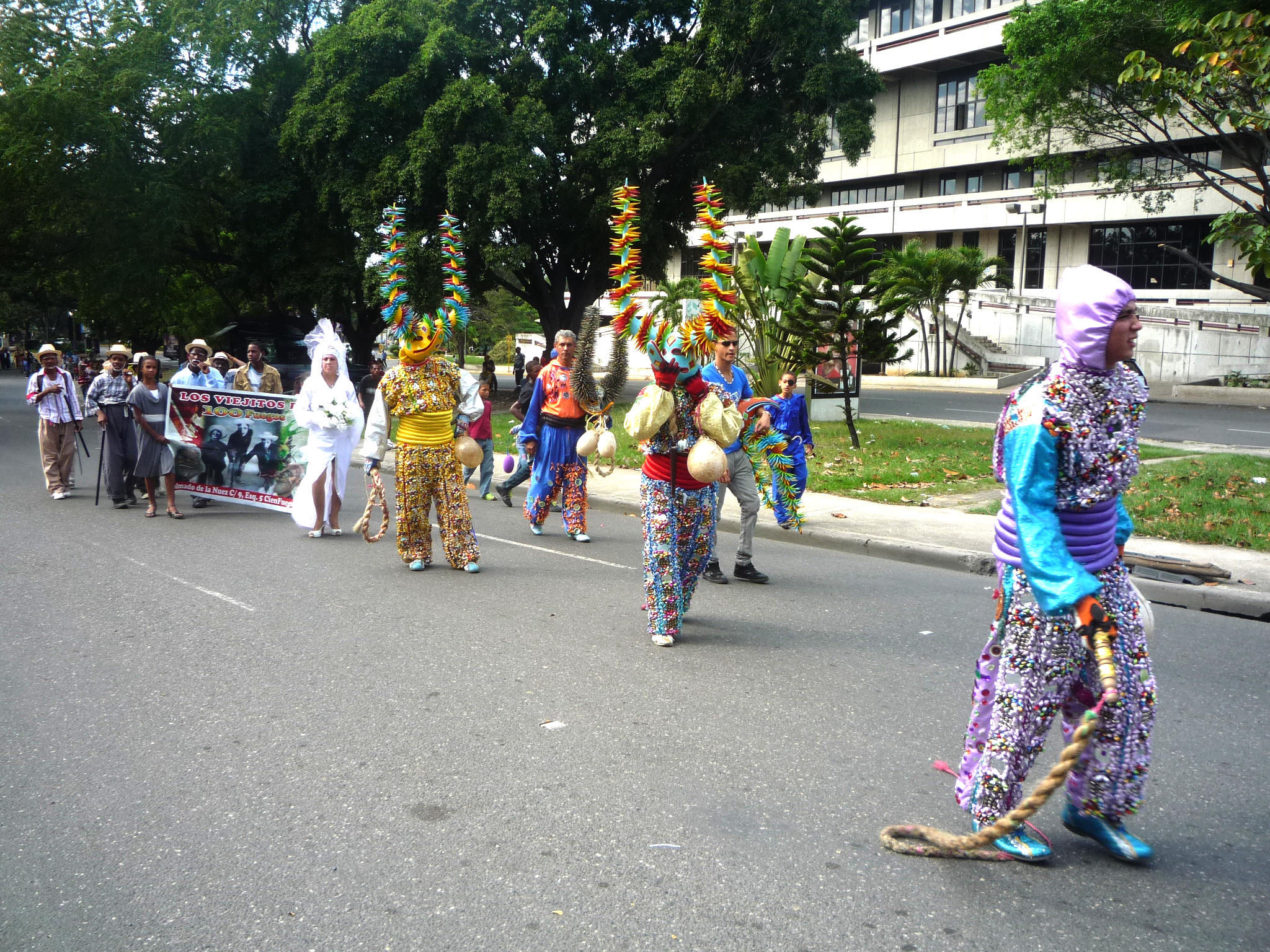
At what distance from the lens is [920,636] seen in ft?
21.6

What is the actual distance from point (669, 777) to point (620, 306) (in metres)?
2.97

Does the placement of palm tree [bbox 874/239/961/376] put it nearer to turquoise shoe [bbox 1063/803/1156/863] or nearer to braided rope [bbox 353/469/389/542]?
braided rope [bbox 353/469/389/542]

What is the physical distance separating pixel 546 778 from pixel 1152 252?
147ft

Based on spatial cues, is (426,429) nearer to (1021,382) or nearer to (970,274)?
(1021,382)

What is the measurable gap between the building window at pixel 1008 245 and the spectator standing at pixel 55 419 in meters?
42.0

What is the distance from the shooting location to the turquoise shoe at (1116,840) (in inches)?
142

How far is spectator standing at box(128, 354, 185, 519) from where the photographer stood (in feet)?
37.6

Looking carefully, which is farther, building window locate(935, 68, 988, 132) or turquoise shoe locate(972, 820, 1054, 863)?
building window locate(935, 68, 988, 132)

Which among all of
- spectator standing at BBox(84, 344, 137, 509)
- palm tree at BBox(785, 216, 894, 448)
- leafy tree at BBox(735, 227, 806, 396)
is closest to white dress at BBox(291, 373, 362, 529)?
spectator standing at BBox(84, 344, 137, 509)

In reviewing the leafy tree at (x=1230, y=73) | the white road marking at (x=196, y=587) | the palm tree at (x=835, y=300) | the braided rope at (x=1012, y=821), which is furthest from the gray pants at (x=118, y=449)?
the leafy tree at (x=1230, y=73)

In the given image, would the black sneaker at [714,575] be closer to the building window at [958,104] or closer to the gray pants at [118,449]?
the gray pants at [118,449]

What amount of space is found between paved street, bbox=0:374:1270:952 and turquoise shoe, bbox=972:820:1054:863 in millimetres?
50

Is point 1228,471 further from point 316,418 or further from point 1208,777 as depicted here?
point 316,418

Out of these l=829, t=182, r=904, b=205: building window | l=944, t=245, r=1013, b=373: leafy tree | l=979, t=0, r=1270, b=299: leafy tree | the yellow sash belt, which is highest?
l=829, t=182, r=904, b=205: building window
